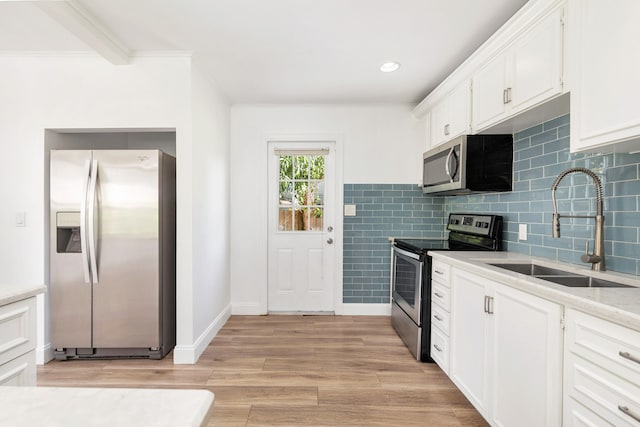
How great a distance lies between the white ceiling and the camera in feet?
6.43

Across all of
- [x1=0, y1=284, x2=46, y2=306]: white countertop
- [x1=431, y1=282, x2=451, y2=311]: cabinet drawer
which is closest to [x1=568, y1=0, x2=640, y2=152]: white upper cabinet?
[x1=431, y1=282, x2=451, y2=311]: cabinet drawer

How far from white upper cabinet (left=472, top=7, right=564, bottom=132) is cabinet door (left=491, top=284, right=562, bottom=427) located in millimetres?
1041

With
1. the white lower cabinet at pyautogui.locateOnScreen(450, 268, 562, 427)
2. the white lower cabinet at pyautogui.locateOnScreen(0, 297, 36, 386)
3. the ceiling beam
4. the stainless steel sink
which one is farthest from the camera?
the ceiling beam

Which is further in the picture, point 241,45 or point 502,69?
point 241,45

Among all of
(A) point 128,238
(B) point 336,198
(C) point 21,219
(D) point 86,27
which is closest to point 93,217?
(A) point 128,238

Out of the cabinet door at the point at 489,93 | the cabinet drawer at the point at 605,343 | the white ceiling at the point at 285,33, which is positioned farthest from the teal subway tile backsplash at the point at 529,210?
the white ceiling at the point at 285,33

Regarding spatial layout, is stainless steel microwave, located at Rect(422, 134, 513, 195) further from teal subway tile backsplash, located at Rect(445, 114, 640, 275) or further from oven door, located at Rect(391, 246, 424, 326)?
oven door, located at Rect(391, 246, 424, 326)

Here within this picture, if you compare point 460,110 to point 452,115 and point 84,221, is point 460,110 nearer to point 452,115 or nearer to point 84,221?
point 452,115

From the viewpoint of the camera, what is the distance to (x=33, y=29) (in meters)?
2.22

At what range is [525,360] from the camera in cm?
145

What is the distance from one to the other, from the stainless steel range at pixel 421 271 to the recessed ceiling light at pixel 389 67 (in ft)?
4.71

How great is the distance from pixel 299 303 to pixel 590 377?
297 centimetres

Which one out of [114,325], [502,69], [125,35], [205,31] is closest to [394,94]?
[502,69]

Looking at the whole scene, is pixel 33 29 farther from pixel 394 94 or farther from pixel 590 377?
pixel 590 377
